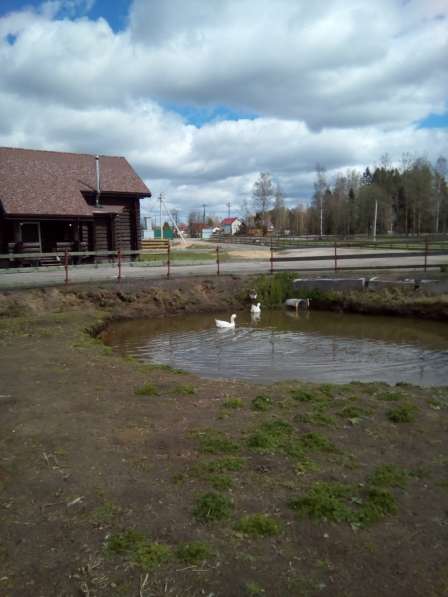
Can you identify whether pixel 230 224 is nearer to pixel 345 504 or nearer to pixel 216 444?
pixel 216 444

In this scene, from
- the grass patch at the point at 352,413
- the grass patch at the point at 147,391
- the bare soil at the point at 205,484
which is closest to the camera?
the bare soil at the point at 205,484

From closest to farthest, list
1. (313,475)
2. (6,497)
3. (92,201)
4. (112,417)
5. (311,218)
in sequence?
(6,497)
(313,475)
(112,417)
(92,201)
(311,218)

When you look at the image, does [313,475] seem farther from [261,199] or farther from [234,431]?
[261,199]

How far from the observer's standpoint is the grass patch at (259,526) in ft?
10.5

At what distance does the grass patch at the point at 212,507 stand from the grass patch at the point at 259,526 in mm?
145

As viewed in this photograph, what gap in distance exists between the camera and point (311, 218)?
87.3m

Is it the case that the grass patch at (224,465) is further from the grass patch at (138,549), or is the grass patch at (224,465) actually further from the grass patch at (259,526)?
the grass patch at (138,549)

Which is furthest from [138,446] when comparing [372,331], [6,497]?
[372,331]

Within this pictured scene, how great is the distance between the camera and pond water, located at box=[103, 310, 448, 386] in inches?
333

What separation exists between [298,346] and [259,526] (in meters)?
7.55

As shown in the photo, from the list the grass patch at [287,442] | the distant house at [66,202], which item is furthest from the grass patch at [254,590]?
the distant house at [66,202]

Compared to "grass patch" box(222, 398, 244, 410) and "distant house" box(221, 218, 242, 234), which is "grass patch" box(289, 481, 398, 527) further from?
"distant house" box(221, 218, 242, 234)

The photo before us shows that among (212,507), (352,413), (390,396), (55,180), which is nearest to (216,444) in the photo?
(212,507)

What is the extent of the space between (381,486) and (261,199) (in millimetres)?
71501
